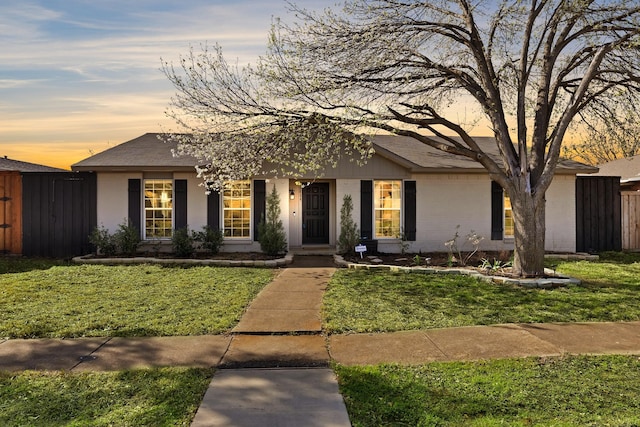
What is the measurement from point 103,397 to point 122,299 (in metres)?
3.95

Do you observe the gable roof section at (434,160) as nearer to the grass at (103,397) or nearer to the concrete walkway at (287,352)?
the concrete walkway at (287,352)

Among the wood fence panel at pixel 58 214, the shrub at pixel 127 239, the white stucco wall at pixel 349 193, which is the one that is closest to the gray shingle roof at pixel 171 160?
the wood fence panel at pixel 58 214

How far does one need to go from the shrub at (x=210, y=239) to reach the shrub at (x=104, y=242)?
224 cm

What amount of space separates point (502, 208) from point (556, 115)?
3.23 meters

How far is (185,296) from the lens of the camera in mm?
7766

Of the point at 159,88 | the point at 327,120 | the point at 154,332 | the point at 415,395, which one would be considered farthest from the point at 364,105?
the point at 415,395

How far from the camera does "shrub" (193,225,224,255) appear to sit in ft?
41.1

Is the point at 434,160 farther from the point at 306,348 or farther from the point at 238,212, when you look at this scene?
the point at 306,348

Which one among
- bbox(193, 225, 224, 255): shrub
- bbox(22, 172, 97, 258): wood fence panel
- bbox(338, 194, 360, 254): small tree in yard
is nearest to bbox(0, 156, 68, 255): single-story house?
bbox(22, 172, 97, 258): wood fence panel

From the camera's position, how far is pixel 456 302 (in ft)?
24.4

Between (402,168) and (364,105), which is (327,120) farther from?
(402,168)

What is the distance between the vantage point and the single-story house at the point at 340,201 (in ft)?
42.5

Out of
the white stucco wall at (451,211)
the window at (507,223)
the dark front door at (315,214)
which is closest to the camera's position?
the white stucco wall at (451,211)

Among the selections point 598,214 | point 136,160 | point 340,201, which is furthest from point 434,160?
point 136,160
